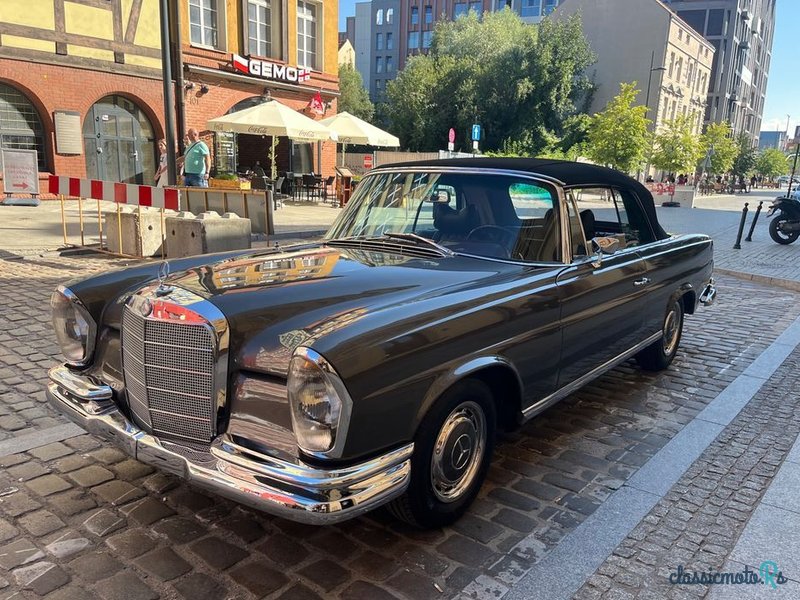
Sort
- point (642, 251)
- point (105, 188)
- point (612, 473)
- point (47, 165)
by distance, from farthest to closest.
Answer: point (47, 165), point (105, 188), point (642, 251), point (612, 473)

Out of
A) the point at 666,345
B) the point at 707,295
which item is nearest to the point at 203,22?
the point at 707,295

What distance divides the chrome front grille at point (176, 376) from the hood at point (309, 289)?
126 millimetres

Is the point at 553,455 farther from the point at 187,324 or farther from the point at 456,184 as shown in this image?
the point at 187,324

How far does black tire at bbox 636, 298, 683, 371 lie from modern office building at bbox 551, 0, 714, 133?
152ft

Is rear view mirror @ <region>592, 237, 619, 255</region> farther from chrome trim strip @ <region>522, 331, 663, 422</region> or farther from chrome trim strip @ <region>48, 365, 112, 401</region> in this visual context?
chrome trim strip @ <region>48, 365, 112, 401</region>

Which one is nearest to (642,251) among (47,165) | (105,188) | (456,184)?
(456,184)

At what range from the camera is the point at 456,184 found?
3.98 meters

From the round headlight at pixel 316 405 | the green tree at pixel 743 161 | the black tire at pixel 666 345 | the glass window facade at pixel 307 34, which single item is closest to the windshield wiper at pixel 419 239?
the round headlight at pixel 316 405

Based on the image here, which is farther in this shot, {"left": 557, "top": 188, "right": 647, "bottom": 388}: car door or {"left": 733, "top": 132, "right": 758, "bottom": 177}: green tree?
{"left": 733, "top": 132, "right": 758, "bottom": 177}: green tree

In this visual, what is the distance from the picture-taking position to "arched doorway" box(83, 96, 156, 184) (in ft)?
56.9

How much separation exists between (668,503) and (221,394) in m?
2.37

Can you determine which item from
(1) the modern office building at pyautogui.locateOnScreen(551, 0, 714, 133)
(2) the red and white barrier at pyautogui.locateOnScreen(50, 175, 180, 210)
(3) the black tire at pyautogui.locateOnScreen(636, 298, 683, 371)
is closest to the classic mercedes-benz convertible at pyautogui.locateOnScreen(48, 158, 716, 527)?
(3) the black tire at pyautogui.locateOnScreen(636, 298, 683, 371)

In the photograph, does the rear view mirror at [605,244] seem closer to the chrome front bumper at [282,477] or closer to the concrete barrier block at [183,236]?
the chrome front bumper at [282,477]

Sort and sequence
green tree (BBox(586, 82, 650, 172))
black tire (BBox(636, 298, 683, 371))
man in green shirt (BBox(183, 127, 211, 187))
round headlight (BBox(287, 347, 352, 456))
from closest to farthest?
round headlight (BBox(287, 347, 352, 456))
black tire (BBox(636, 298, 683, 371))
man in green shirt (BBox(183, 127, 211, 187))
green tree (BBox(586, 82, 650, 172))
